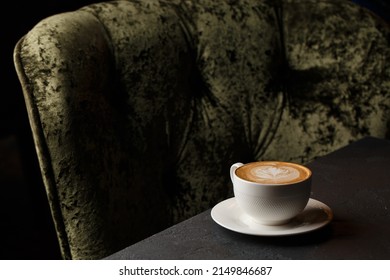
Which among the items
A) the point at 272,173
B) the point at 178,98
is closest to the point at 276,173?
the point at 272,173

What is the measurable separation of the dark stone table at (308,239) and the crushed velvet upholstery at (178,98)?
0.27 meters

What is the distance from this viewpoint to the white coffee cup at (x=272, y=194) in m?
0.54

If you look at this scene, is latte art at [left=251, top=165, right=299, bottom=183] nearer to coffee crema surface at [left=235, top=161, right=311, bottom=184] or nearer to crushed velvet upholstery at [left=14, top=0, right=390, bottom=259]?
coffee crema surface at [left=235, top=161, right=311, bottom=184]

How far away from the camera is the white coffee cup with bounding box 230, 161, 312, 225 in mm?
538

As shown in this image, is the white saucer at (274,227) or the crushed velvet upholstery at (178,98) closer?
the white saucer at (274,227)

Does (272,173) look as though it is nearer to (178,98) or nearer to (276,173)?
(276,173)

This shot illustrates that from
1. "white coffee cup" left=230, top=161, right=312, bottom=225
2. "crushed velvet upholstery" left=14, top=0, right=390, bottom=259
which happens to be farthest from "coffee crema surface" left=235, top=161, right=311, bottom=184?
"crushed velvet upholstery" left=14, top=0, right=390, bottom=259

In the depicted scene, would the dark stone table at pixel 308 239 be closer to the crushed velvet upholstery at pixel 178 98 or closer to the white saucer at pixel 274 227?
the white saucer at pixel 274 227

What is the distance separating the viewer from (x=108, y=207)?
0.84 metres

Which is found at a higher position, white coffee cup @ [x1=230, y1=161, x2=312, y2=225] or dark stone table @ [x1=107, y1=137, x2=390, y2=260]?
white coffee cup @ [x1=230, y1=161, x2=312, y2=225]

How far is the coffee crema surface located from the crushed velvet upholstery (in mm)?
289

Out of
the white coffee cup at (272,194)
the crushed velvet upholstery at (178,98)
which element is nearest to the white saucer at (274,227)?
the white coffee cup at (272,194)
